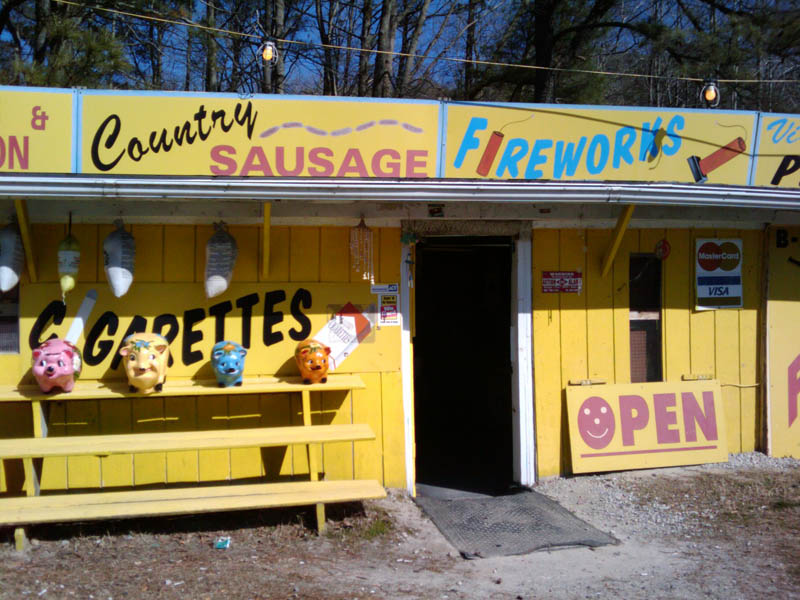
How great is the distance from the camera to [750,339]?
23.3ft

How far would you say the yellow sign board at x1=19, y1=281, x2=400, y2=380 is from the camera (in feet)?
18.8

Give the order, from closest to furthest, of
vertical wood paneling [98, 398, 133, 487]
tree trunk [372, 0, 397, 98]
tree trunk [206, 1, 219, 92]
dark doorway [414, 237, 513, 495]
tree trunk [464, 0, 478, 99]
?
vertical wood paneling [98, 398, 133, 487] → dark doorway [414, 237, 513, 495] → tree trunk [206, 1, 219, 92] → tree trunk [372, 0, 397, 98] → tree trunk [464, 0, 478, 99]

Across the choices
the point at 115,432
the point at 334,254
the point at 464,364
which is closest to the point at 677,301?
the point at 334,254

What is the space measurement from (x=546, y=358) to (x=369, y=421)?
1.77m

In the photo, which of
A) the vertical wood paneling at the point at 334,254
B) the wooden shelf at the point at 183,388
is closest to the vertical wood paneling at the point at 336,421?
the wooden shelf at the point at 183,388

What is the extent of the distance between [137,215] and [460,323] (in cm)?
549

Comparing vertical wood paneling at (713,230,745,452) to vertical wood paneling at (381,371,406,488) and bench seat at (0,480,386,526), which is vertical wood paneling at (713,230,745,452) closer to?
vertical wood paneling at (381,371,406,488)

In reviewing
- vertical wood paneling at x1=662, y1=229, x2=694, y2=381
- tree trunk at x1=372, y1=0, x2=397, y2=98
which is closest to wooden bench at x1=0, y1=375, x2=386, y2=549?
vertical wood paneling at x1=662, y1=229, x2=694, y2=381

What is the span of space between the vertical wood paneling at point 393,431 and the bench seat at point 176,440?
1.77 feet

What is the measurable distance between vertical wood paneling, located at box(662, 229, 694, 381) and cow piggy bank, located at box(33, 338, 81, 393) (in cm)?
530

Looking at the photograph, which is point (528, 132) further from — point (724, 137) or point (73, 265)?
point (73, 265)

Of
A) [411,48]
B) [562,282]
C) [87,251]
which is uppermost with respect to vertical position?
[411,48]

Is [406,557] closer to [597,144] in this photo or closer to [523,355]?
[523,355]

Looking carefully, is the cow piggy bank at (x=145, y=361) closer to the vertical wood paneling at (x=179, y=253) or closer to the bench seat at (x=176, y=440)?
the bench seat at (x=176, y=440)
